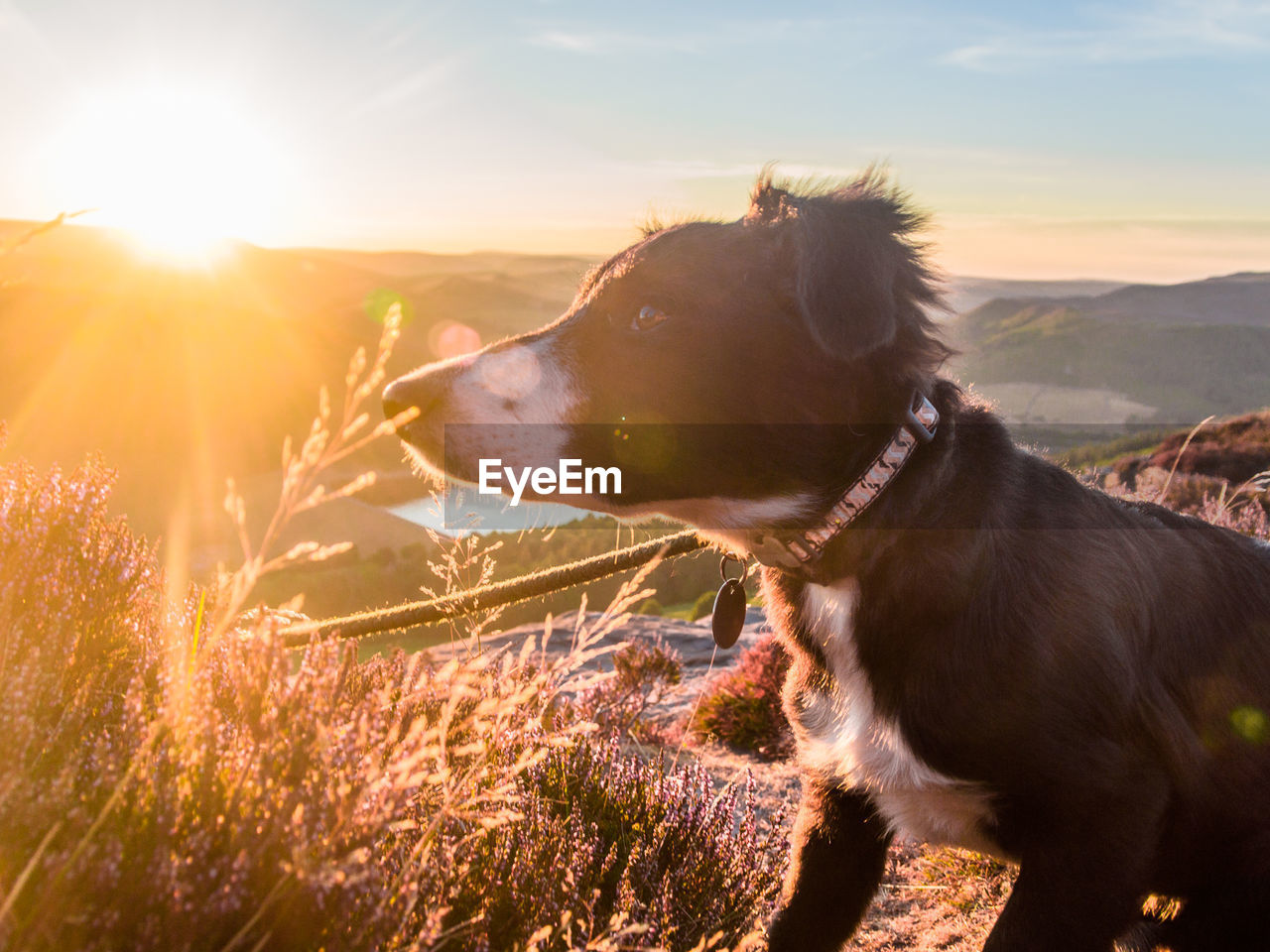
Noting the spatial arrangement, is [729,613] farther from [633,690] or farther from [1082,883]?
[633,690]

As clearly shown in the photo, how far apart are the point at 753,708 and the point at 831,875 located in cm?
321

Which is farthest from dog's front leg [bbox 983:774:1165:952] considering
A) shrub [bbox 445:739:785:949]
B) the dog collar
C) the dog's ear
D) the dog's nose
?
the dog's nose

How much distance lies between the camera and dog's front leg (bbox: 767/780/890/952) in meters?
2.33

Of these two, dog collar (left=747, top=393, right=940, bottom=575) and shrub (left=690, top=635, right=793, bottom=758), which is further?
shrub (left=690, top=635, right=793, bottom=758)

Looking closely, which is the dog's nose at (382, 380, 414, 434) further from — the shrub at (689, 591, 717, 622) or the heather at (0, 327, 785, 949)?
the shrub at (689, 591, 717, 622)

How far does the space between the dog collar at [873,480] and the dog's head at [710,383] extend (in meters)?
0.06

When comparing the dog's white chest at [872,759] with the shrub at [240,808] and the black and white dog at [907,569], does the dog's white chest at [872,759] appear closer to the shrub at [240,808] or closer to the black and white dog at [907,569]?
the black and white dog at [907,569]

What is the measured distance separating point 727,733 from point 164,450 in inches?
354

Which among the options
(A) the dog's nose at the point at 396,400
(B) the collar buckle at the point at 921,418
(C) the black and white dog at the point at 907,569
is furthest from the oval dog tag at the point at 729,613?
(A) the dog's nose at the point at 396,400

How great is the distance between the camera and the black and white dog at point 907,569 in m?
1.90

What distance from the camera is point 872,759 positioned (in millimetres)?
2125

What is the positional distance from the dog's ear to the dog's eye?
39 centimetres

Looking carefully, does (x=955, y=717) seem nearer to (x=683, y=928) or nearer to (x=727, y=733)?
(x=683, y=928)

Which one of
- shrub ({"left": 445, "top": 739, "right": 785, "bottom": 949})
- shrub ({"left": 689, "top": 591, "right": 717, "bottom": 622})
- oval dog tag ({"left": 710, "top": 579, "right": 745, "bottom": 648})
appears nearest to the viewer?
shrub ({"left": 445, "top": 739, "right": 785, "bottom": 949})
